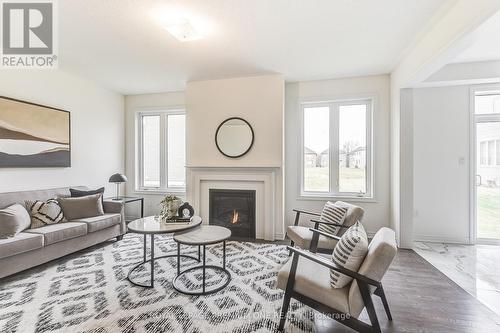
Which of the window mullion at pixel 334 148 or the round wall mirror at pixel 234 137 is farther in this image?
the window mullion at pixel 334 148

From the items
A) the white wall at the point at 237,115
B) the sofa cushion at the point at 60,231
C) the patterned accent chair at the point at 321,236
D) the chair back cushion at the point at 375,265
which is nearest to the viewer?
the chair back cushion at the point at 375,265

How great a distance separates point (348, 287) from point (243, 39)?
9.05ft

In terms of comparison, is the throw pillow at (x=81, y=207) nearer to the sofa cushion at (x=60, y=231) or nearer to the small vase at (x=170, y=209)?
the sofa cushion at (x=60, y=231)

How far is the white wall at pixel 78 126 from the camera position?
3293 mm

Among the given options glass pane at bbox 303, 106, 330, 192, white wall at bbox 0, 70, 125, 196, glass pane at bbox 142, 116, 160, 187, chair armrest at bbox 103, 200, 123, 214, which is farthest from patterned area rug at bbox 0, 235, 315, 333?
glass pane at bbox 142, 116, 160, 187

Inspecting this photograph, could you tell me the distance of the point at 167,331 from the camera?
1.80 meters

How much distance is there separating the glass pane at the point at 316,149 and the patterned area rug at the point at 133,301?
185 centimetres

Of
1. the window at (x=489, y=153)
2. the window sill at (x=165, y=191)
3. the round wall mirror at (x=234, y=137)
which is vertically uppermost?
the round wall mirror at (x=234, y=137)

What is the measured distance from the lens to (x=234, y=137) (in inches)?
162

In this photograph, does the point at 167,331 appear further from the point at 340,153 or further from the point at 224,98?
the point at 340,153

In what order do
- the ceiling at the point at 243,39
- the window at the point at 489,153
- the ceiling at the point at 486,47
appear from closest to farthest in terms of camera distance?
1. the ceiling at the point at 243,39
2. the ceiling at the point at 486,47
3. the window at the point at 489,153

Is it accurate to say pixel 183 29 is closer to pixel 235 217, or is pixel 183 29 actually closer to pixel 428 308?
pixel 235 217

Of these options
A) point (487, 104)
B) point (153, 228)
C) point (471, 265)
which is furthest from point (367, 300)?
point (487, 104)

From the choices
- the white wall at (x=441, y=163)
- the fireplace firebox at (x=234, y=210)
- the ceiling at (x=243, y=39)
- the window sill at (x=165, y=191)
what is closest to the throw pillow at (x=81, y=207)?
the window sill at (x=165, y=191)
